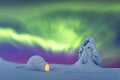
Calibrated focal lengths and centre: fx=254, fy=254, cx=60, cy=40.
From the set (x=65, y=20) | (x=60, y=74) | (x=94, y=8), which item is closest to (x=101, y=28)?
(x=94, y=8)

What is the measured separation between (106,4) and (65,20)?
0.43 m

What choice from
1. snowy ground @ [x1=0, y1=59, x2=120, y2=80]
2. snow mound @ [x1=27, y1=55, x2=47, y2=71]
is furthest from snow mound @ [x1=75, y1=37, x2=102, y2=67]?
snow mound @ [x1=27, y1=55, x2=47, y2=71]

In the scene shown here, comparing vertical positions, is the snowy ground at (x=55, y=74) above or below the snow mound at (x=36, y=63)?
below

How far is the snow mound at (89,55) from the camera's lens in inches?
95.8

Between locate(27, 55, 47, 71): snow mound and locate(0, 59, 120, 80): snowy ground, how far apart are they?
0.04m

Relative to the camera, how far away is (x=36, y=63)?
243 cm

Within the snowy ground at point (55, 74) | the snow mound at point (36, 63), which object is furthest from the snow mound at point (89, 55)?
the snow mound at point (36, 63)

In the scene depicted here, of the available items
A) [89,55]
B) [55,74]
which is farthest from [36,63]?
[89,55]

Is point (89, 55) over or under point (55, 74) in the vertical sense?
over

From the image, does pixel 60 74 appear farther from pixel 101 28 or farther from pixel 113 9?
pixel 113 9

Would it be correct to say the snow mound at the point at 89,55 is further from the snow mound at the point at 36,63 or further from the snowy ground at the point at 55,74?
the snow mound at the point at 36,63

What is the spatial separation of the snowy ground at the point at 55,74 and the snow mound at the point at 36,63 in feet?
0.14

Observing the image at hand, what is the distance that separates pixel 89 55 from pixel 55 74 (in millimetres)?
377

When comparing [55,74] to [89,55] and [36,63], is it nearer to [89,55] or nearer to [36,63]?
[36,63]
